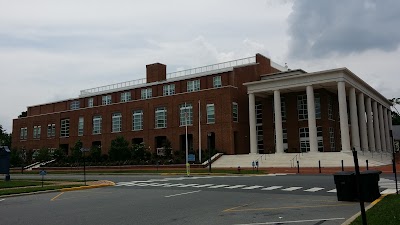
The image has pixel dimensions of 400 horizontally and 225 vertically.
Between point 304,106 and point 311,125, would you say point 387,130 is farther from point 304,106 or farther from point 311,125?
point 311,125

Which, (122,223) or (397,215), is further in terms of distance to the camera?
(122,223)

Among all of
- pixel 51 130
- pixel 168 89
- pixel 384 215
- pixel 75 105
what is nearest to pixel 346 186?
pixel 384 215

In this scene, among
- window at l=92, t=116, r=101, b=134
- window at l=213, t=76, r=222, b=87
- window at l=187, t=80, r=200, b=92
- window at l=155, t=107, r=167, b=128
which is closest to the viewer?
window at l=213, t=76, r=222, b=87

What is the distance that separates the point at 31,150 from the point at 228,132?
46.6 metres

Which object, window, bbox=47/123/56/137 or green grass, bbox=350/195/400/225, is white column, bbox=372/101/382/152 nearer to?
green grass, bbox=350/195/400/225

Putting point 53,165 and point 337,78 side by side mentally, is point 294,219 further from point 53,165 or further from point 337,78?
point 53,165

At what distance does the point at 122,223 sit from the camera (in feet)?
33.5

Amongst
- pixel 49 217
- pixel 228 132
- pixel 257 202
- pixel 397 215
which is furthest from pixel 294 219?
pixel 228 132

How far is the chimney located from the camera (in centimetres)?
Result: 7281

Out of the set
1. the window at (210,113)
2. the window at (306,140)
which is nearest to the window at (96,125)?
the window at (210,113)

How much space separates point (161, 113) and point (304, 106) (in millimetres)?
23201

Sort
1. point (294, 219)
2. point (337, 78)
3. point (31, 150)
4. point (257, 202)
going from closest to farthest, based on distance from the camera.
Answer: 1. point (294, 219)
2. point (257, 202)
3. point (337, 78)
4. point (31, 150)

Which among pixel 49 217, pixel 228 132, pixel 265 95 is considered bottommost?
pixel 49 217

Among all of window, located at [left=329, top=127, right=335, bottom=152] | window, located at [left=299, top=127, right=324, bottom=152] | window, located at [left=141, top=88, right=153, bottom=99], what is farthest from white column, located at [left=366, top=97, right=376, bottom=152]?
window, located at [left=141, top=88, right=153, bottom=99]
